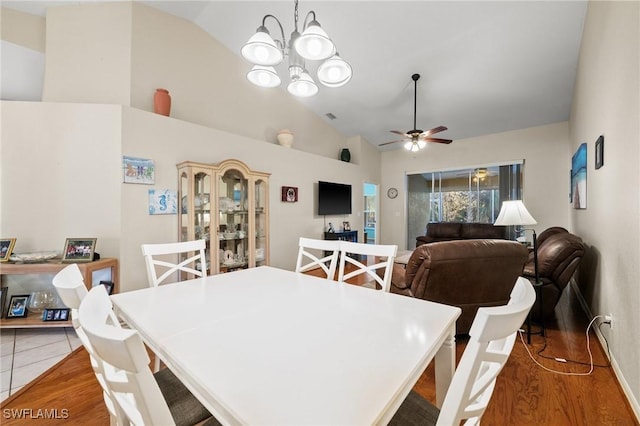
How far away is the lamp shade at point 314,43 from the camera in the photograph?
1.48 meters

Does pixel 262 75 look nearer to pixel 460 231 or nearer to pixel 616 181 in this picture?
pixel 616 181

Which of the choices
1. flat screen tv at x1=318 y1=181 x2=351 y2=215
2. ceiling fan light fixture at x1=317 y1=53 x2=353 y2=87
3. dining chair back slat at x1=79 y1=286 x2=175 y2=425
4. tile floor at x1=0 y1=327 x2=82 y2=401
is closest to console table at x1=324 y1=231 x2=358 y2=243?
flat screen tv at x1=318 y1=181 x2=351 y2=215

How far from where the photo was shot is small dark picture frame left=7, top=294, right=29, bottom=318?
7.88 feet

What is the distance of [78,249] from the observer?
8.15ft

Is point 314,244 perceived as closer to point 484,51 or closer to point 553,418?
point 553,418

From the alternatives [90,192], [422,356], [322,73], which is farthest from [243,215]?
[422,356]

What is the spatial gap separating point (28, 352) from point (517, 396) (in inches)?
143

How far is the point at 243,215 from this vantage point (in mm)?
3619

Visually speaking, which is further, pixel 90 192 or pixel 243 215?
pixel 243 215

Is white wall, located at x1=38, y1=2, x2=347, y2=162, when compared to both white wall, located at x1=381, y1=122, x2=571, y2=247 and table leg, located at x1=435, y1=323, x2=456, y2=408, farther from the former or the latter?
white wall, located at x1=381, y1=122, x2=571, y2=247

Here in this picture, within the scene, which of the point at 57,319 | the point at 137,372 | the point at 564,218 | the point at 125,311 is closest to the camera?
the point at 137,372

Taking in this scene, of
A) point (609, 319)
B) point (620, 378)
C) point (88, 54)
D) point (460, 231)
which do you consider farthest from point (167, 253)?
point (460, 231)

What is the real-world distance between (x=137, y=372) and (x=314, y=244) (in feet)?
5.19

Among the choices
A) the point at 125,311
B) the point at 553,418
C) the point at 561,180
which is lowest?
the point at 553,418
